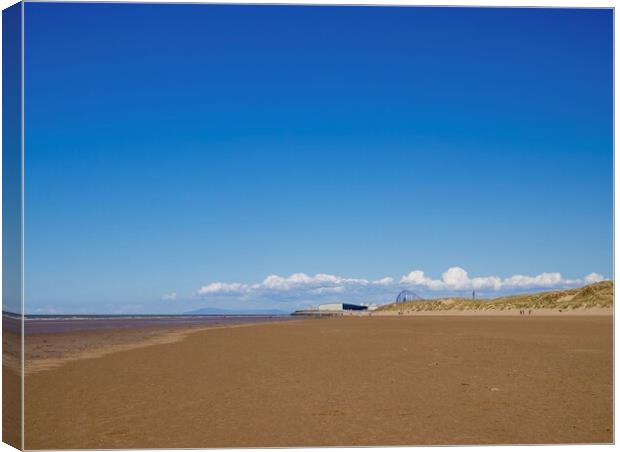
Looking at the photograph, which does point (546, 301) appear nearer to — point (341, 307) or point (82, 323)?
point (82, 323)

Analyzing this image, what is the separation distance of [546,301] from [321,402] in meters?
56.0

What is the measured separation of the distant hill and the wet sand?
35426 millimetres

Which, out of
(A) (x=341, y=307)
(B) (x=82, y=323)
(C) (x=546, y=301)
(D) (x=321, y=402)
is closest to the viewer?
(D) (x=321, y=402)

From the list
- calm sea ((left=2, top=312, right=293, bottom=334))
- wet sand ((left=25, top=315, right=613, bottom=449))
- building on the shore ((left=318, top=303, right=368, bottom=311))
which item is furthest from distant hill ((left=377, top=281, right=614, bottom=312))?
building on the shore ((left=318, top=303, right=368, bottom=311))

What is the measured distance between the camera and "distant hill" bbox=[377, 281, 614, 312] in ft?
161

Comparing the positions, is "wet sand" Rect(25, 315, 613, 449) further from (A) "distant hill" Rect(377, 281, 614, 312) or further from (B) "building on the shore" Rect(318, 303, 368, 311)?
(B) "building on the shore" Rect(318, 303, 368, 311)

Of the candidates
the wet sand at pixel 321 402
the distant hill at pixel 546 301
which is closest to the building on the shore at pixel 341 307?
the distant hill at pixel 546 301

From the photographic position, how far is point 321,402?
27.3 ft

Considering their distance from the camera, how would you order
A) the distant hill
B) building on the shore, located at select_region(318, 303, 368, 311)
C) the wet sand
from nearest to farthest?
the wet sand
the distant hill
building on the shore, located at select_region(318, 303, 368, 311)

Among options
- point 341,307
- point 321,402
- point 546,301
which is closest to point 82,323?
point 546,301

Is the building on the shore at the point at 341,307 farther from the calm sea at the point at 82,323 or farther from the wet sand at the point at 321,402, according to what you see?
the wet sand at the point at 321,402

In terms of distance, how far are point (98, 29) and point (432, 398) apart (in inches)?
246

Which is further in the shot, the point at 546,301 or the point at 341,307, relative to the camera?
the point at 341,307

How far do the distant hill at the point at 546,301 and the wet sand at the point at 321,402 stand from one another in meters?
35.4
